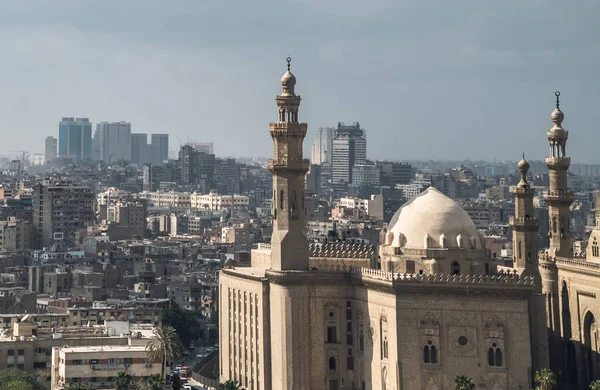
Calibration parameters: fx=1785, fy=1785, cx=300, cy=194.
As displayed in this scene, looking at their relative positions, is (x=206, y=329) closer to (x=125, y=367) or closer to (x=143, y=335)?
(x=143, y=335)

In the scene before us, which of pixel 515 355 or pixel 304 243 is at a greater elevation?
pixel 304 243

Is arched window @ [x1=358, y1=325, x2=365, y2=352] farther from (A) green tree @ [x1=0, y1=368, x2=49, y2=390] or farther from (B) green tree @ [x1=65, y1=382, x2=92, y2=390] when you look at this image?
(A) green tree @ [x1=0, y1=368, x2=49, y2=390]

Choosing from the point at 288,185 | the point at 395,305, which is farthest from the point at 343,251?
the point at 395,305

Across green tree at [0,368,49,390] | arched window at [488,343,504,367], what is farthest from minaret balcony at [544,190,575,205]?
green tree at [0,368,49,390]

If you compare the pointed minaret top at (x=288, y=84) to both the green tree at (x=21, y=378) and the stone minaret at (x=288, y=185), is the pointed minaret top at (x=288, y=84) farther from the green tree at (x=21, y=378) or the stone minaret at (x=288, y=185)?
the green tree at (x=21, y=378)

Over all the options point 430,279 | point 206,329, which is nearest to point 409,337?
point 430,279

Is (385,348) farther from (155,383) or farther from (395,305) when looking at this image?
(155,383)

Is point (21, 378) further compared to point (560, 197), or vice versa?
point (21, 378)
